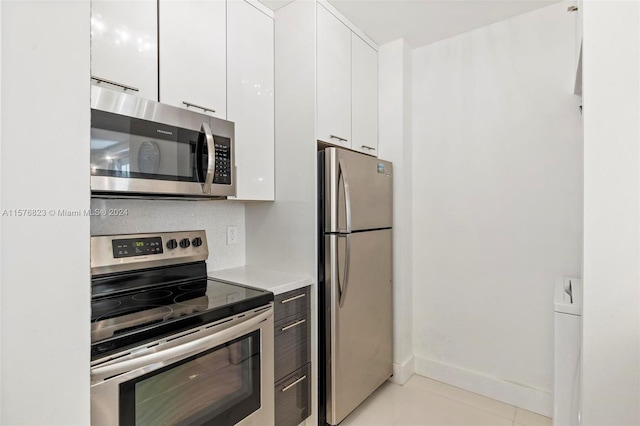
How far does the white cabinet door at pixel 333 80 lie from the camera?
1.99 m

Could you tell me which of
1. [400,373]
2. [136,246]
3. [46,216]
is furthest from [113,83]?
[400,373]

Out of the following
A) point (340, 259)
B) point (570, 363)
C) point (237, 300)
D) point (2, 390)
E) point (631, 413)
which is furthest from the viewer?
point (340, 259)

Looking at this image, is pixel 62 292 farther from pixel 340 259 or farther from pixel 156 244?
pixel 340 259

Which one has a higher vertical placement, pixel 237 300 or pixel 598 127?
pixel 598 127

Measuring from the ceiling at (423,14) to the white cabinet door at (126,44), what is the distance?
811 mm

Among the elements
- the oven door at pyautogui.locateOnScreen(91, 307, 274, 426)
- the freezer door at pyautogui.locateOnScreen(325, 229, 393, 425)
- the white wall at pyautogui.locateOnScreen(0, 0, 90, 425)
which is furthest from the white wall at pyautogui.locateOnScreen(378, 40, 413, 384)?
the white wall at pyautogui.locateOnScreen(0, 0, 90, 425)

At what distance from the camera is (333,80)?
6.86ft

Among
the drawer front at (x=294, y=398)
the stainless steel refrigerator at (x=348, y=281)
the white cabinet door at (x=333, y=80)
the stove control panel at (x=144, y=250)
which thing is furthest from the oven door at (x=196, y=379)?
the white cabinet door at (x=333, y=80)

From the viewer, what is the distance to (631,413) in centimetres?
97

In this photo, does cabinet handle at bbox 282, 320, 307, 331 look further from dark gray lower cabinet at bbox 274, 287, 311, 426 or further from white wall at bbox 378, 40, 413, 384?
white wall at bbox 378, 40, 413, 384

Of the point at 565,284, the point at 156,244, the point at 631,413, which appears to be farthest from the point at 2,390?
the point at 565,284

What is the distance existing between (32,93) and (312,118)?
1.40 m

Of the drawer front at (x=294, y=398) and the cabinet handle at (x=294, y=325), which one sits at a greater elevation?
the cabinet handle at (x=294, y=325)

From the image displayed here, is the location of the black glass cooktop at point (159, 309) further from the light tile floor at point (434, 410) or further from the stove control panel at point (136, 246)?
the light tile floor at point (434, 410)
